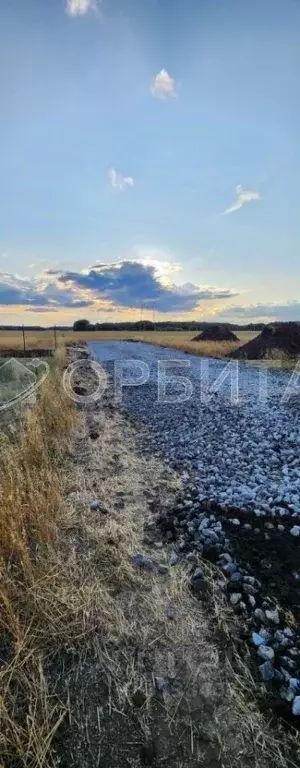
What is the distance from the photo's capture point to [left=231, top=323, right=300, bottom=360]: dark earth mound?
83.7 feet

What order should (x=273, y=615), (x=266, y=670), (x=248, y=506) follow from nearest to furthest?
(x=266, y=670) < (x=273, y=615) < (x=248, y=506)

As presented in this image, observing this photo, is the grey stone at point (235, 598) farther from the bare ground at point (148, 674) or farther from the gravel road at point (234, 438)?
the gravel road at point (234, 438)

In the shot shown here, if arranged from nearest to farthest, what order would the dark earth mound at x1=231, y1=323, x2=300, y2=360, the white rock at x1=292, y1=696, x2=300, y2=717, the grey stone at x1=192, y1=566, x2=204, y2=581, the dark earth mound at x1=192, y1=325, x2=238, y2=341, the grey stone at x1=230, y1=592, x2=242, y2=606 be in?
1. the white rock at x1=292, y1=696, x2=300, y2=717
2. the grey stone at x1=230, y1=592, x2=242, y2=606
3. the grey stone at x1=192, y1=566, x2=204, y2=581
4. the dark earth mound at x1=231, y1=323, x2=300, y2=360
5. the dark earth mound at x1=192, y1=325, x2=238, y2=341

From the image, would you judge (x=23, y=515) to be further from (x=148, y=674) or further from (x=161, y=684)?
(x=161, y=684)

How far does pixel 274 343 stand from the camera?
26438mm

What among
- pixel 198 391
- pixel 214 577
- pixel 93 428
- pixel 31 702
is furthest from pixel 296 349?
pixel 31 702

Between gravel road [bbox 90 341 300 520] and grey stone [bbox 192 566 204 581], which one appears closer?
grey stone [bbox 192 566 204 581]

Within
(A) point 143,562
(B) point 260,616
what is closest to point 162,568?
(A) point 143,562

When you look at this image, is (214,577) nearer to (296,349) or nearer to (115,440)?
(115,440)

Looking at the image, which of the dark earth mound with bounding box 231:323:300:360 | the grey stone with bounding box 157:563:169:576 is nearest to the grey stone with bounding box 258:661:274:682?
the grey stone with bounding box 157:563:169:576

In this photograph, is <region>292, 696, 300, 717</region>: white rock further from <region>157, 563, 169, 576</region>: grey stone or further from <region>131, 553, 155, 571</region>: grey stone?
<region>131, 553, 155, 571</region>: grey stone

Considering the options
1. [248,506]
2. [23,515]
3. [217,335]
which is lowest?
[248,506]

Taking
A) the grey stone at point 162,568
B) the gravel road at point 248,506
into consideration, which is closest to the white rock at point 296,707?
the gravel road at point 248,506

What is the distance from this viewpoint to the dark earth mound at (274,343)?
25500 millimetres
